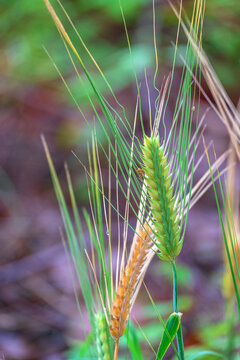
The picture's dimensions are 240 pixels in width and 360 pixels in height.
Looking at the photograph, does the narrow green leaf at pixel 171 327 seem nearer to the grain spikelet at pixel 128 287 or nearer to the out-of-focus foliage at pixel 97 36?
the grain spikelet at pixel 128 287

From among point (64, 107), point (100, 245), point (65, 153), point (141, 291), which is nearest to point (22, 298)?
point (141, 291)

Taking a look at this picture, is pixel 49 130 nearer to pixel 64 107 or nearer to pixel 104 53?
pixel 64 107

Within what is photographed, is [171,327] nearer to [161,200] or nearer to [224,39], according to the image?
[161,200]

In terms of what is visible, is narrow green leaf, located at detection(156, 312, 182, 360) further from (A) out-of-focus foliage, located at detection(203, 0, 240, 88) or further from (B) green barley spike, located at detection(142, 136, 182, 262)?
(A) out-of-focus foliage, located at detection(203, 0, 240, 88)

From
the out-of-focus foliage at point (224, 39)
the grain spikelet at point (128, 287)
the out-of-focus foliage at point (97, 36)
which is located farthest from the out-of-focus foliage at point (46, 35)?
the grain spikelet at point (128, 287)

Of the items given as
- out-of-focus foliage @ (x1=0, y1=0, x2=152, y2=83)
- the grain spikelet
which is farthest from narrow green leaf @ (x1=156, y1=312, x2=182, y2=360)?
out-of-focus foliage @ (x1=0, y1=0, x2=152, y2=83)

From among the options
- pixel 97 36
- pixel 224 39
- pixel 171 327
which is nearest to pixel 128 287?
pixel 171 327
